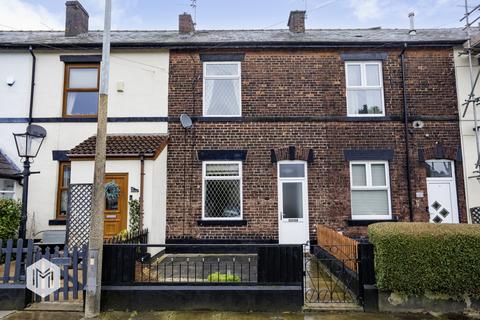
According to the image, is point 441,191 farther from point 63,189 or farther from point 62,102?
point 62,102

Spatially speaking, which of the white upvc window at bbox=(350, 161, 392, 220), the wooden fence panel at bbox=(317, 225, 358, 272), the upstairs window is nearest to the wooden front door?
the upstairs window

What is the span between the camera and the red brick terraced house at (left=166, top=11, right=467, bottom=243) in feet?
34.0

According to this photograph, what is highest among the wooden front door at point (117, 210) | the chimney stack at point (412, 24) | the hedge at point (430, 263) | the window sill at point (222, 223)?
the chimney stack at point (412, 24)

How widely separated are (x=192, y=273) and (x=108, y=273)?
7.18 ft

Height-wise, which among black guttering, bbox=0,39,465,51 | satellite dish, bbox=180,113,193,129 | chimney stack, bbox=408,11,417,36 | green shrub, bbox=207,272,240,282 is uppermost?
chimney stack, bbox=408,11,417,36

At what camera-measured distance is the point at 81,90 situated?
11.0 meters

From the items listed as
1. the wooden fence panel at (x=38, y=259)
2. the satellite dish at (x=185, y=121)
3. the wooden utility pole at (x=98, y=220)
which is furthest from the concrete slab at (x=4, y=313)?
the satellite dish at (x=185, y=121)

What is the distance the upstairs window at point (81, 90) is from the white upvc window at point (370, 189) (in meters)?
8.66

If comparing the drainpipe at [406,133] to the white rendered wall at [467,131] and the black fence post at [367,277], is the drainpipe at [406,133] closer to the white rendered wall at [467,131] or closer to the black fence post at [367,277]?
the white rendered wall at [467,131]

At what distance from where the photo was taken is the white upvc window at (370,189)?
10.5 metres

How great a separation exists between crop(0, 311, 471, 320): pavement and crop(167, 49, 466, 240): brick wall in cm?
460

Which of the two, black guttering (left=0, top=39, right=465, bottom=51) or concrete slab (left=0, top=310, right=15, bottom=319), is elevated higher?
black guttering (left=0, top=39, right=465, bottom=51)

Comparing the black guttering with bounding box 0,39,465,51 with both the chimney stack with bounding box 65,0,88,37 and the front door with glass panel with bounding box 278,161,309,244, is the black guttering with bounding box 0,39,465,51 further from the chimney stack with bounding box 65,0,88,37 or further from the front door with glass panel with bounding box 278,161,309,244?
the front door with glass panel with bounding box 278,161,309,244

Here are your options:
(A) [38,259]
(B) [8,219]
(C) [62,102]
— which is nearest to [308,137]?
(A) [38,259]
